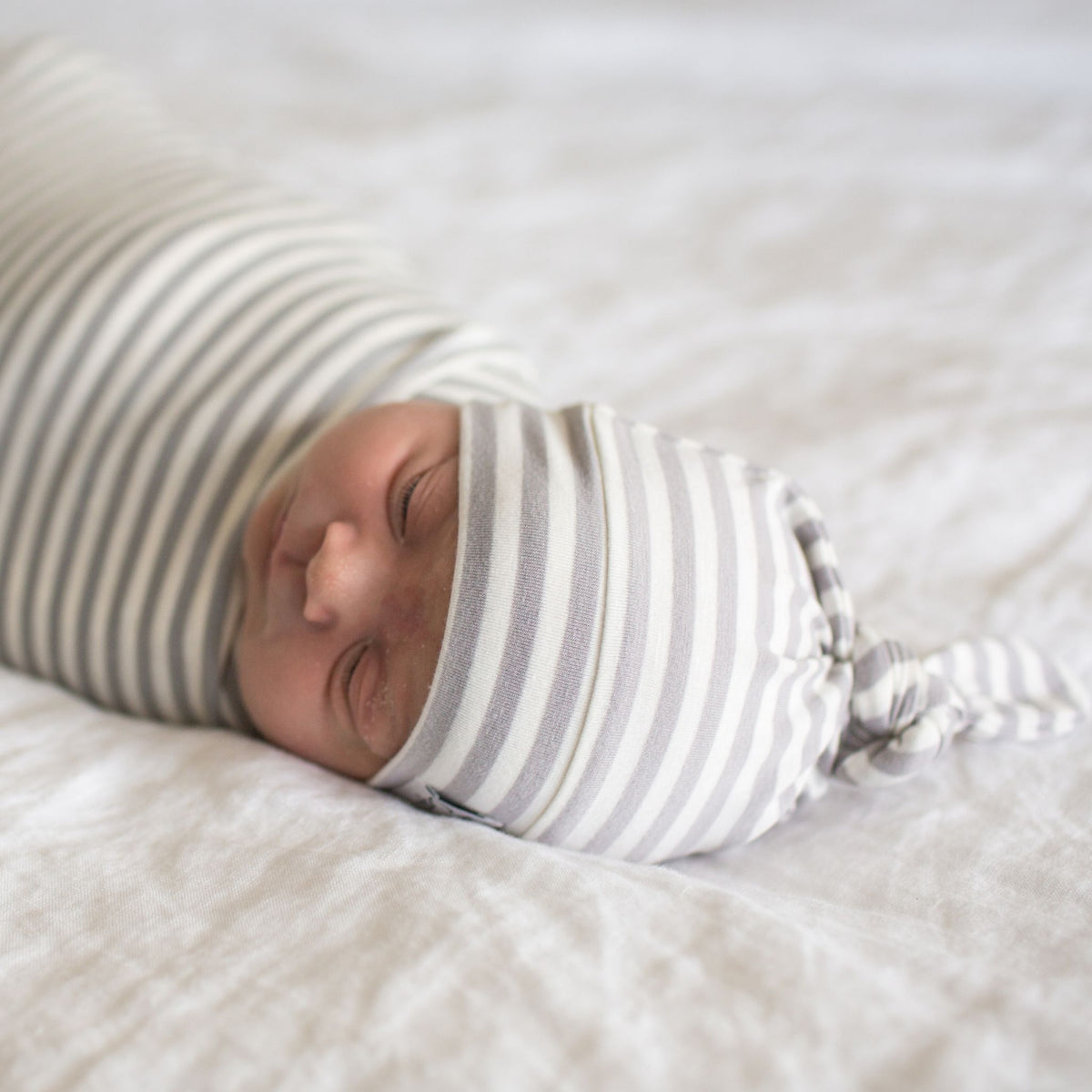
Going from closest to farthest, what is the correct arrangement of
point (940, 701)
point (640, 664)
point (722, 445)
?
point (640, 664) → point (940, 701) → point (722, 445)

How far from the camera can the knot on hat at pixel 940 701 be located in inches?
34.6

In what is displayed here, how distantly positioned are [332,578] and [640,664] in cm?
24

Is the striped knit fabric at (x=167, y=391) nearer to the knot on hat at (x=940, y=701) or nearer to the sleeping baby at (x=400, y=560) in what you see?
the sleeping baby at (x=400, y=560)

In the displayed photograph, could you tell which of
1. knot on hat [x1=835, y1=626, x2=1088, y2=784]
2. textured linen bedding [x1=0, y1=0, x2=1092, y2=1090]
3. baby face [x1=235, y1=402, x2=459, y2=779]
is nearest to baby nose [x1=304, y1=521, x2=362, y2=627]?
baby face [x1=235, y1=402, x2=459, y2=779]

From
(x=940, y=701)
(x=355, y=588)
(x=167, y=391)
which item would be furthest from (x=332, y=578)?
(x=940, y=701)

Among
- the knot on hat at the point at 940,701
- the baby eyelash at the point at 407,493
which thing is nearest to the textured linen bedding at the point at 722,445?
the knot on hat at the point at 940,701

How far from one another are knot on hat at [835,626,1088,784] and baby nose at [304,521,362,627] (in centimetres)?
40

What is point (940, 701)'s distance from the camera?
91 cm

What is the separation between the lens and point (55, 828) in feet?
2.51

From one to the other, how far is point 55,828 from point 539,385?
28.5 inches

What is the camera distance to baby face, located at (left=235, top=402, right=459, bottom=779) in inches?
32.7

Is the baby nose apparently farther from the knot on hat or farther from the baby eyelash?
the knot on hat

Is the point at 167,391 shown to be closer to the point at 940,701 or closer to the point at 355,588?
the point at 355,588

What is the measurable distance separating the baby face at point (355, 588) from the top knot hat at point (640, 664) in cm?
3
